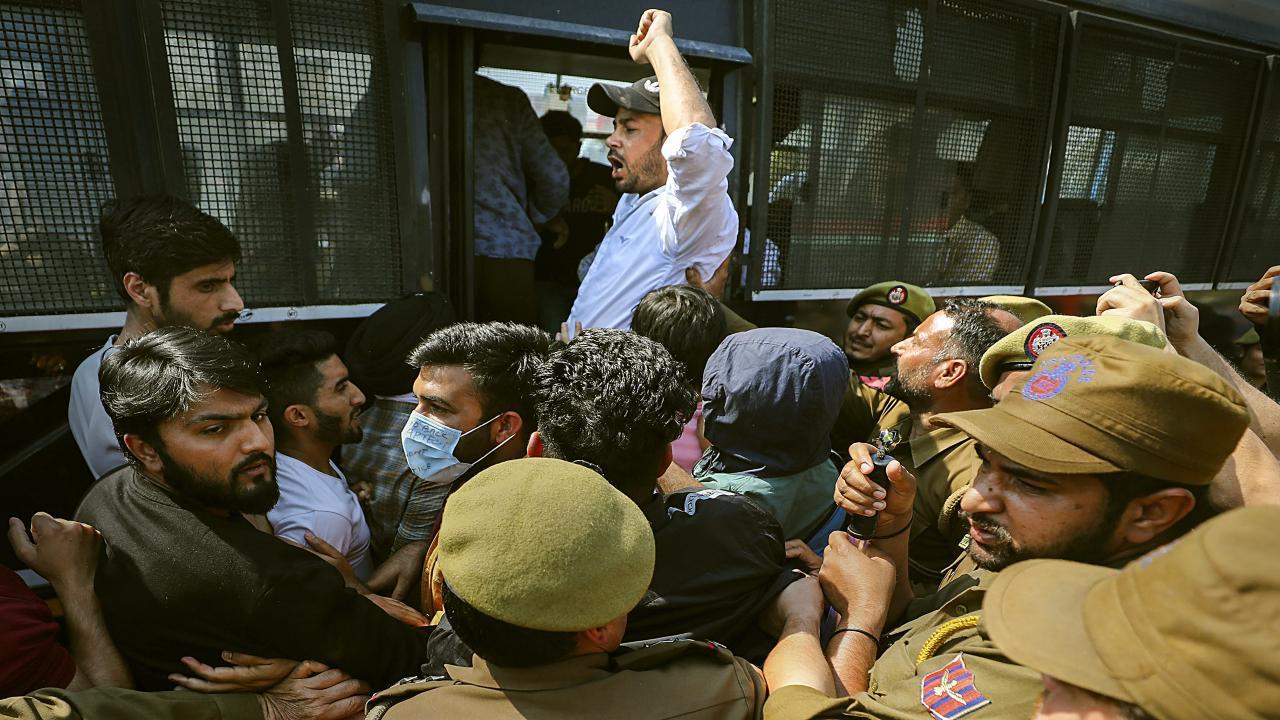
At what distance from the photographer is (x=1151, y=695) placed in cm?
80

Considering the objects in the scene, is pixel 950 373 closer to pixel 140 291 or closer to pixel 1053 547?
pixel 1053 547

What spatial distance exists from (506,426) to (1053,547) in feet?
5.22

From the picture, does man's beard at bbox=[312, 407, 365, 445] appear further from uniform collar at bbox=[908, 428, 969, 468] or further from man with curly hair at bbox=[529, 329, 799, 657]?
uniform collar at bbox=[908, 428, 969, 468]

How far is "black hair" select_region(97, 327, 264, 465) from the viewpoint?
1.83 m

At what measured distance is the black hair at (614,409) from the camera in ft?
5.61

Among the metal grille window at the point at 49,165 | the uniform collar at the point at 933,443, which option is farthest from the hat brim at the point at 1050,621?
the metal grille window at the point at 49,165

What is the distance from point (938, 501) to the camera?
234 centimetres

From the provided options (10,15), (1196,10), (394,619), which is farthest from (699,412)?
(1196,10)

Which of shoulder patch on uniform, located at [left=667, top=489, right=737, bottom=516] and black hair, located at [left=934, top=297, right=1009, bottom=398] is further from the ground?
black hair, located at [left=934, top=297, right=1009, bottom=398]

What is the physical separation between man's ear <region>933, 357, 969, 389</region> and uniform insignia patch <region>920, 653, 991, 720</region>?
1.36 meters

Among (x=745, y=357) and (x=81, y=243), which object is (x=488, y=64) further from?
(x=745, y=357)

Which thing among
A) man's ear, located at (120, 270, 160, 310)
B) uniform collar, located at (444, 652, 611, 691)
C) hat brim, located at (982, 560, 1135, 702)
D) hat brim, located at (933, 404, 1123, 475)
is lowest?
uniform collar, located at (444, 652, 611, 691)

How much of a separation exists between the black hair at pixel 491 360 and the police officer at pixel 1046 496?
118cm

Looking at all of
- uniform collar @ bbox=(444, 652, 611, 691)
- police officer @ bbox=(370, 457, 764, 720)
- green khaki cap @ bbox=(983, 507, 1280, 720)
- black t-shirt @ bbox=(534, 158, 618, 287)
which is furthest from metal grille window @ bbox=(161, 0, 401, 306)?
green khaki cap @ bbox=(983, 507, 1280, 720)
